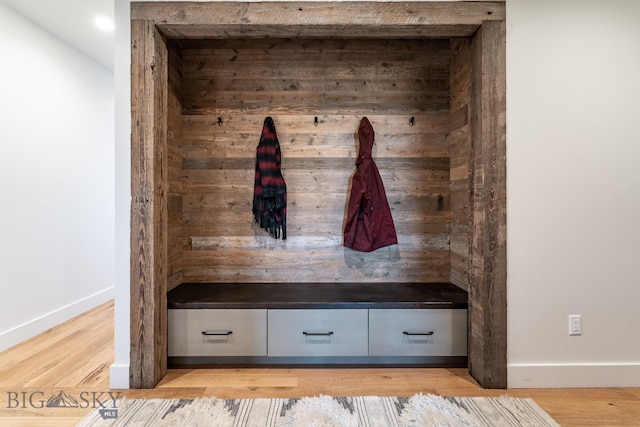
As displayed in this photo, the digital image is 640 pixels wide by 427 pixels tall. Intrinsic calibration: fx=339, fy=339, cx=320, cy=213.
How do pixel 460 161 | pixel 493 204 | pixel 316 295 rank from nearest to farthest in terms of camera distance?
pixel 493 204 → pixel 316 295 → pixel 460 161

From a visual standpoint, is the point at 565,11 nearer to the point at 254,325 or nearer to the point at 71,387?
the point at 254,325

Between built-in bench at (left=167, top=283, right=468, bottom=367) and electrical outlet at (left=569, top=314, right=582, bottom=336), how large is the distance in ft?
1.82

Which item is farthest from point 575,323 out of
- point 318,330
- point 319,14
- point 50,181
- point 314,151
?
point 50,181

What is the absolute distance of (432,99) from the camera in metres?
2.55

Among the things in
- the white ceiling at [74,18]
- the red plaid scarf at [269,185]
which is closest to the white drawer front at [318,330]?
the red plaid scarf at [269,185]

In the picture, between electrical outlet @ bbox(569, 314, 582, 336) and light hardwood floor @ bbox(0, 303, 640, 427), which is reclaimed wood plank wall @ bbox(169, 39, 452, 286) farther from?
electrical outlet @ bbox(569, 314, 582, 336)

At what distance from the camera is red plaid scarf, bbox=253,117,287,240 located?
2441mm

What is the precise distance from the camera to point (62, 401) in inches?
70.6

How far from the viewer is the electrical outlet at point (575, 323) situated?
192 cm

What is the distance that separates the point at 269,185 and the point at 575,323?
6.75 feet

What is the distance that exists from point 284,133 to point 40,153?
6.74 ft

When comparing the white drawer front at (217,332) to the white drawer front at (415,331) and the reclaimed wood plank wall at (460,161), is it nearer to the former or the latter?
the white drawer front at (415,331)

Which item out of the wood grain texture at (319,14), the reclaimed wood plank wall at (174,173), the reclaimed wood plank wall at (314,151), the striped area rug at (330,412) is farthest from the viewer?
the reclaimed wood plank wall at (314,151)

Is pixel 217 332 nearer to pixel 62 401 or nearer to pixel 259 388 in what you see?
pixel 259 388
